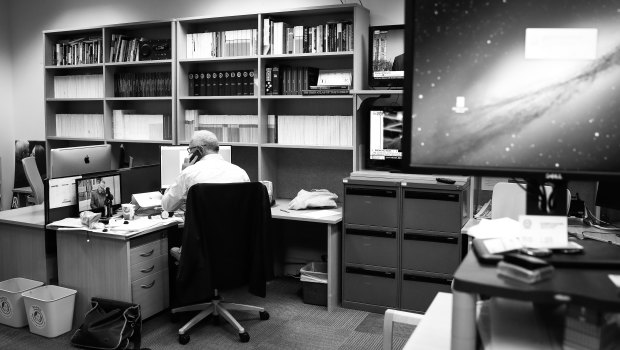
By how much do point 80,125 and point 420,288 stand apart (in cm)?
372

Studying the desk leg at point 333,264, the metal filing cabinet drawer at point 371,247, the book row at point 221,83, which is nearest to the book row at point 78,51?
the book row at point 221,83

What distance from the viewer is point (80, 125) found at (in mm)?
5590

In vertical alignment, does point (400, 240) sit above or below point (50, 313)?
above

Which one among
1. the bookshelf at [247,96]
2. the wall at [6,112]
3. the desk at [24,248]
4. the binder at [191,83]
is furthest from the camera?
the wall at [6,112]

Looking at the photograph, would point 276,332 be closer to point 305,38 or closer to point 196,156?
point 196,156

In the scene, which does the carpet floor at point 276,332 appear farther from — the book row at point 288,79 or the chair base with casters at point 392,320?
the book row at point 288,79

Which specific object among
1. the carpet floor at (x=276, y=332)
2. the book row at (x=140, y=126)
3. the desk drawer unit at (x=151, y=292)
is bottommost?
the carpet floor at (x=276, y=332)

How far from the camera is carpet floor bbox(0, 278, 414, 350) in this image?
11.1ft

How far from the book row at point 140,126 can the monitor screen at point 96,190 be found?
1.13 m

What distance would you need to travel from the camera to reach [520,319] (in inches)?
46.4

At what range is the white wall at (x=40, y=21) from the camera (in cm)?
533

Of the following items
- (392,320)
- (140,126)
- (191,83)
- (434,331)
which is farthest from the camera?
(140,126)

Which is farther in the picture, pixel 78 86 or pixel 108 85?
pixel 78 86

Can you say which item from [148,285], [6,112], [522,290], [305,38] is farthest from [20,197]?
[522,290]
